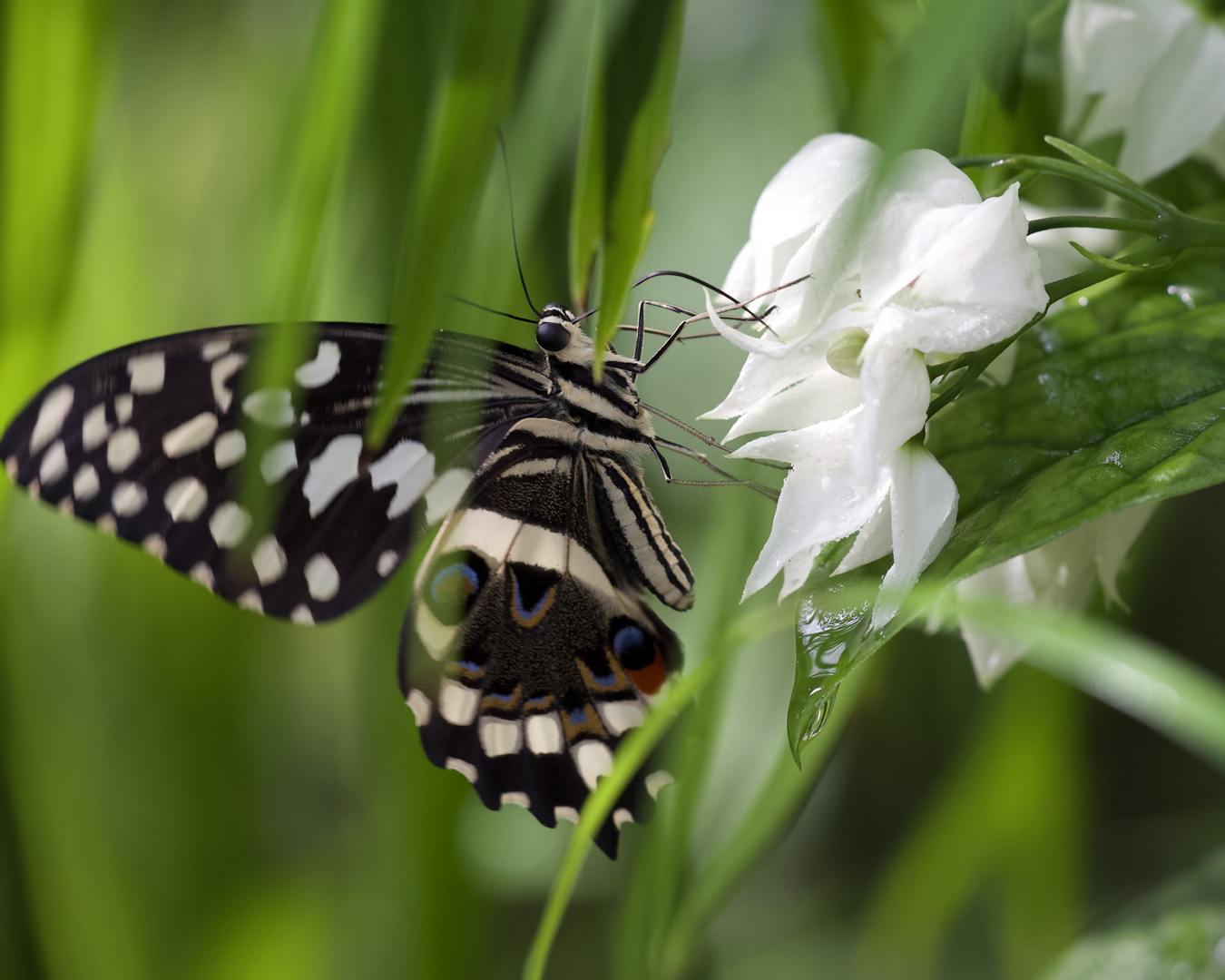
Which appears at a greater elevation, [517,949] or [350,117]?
[350,117]

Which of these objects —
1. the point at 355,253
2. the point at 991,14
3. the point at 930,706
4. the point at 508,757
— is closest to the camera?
the point at 991,14

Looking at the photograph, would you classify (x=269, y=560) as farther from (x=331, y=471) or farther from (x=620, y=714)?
(x=620, y=714)

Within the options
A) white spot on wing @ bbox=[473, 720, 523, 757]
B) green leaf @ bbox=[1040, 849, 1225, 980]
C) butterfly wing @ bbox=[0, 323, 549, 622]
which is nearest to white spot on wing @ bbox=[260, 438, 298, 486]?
butterfly wing @ bbox=[0, 323, 549, 622]

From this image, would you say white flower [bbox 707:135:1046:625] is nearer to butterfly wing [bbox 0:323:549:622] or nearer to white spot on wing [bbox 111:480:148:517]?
butterfly wing [bbox 0:323:549:622]

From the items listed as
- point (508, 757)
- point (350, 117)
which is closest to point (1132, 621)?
point (508, 757)

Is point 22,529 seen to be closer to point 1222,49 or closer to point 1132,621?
point 1222,49

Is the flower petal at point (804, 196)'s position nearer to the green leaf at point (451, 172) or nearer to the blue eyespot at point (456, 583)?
the green leaf at point (451, 172)
